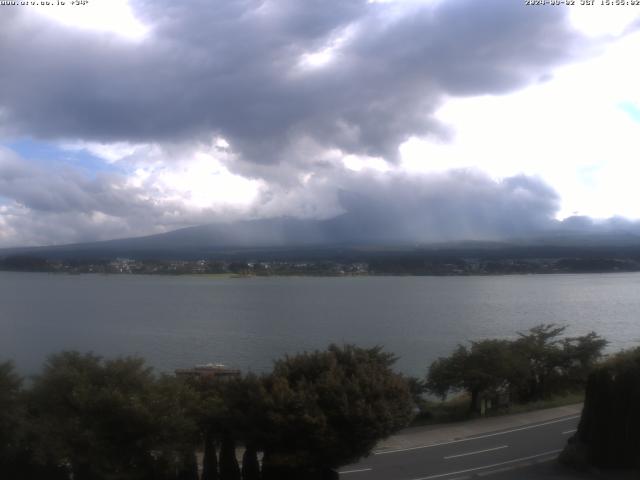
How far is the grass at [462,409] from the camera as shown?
22798 mm

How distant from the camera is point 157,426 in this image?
11953 mm

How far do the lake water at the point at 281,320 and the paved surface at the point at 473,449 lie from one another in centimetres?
1389

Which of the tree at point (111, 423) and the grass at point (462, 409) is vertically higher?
the tree at point (111, 423)

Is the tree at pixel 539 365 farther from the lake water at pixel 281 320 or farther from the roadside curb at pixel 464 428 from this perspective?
the lake water at pixel 281 320

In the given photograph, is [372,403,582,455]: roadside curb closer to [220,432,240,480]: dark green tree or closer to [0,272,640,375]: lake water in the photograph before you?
[220,432,240,480]: dark green tree

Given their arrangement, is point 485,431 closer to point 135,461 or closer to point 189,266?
point 135,461

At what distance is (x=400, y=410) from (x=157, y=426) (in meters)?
4.26

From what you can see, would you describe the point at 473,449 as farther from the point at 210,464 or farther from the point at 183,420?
the point at 183,420

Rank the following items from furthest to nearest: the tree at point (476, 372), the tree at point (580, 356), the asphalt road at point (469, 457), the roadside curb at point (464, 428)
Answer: the tree at point (580, 356) < the tree at point (476, 372) < the roadside curb at point (464, 428) < the asphalt road at point (469, 457)

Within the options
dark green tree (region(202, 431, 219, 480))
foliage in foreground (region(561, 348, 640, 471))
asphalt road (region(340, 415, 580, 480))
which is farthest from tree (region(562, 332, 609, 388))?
dark green tree (region(202, 431, 219, 480))

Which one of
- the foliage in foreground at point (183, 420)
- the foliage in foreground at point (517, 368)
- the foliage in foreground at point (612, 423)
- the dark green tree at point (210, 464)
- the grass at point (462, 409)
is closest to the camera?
the foliage in foreground at point (183, 420)

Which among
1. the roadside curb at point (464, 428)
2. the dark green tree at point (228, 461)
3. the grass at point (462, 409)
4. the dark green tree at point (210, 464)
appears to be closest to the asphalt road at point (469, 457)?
the roadside curb at point (464, 428)

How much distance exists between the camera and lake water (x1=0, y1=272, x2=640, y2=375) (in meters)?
43.7

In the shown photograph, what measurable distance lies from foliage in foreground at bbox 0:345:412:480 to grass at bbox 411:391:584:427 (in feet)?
31.9
